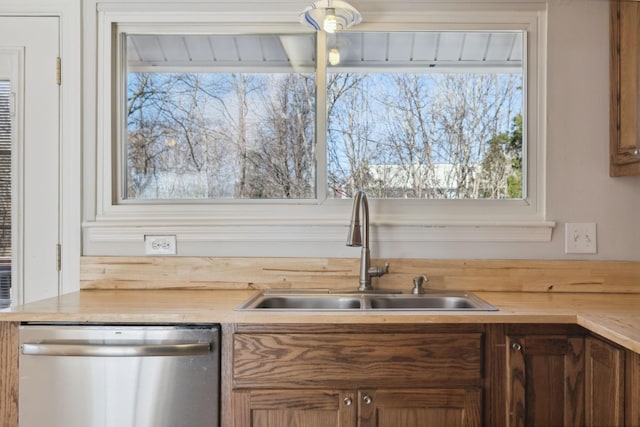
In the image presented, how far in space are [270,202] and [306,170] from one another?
21 cm

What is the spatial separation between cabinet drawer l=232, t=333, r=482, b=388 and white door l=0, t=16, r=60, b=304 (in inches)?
43.3

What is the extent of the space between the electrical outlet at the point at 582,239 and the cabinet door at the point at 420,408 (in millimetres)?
849

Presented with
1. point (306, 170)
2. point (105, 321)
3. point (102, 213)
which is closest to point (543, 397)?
point (306, 170)

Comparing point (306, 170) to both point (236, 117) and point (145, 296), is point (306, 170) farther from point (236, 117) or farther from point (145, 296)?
point (145, 296)

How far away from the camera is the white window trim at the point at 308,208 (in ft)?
5.73

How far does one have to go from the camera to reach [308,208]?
1784 mm

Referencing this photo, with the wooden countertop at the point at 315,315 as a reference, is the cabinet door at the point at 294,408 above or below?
below

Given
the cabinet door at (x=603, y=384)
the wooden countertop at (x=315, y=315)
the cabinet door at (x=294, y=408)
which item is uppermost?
the wooden countertop at (x=315, y=315)

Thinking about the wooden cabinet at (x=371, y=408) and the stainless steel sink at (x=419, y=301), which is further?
the stainless steel sink at (x=419, y=301)

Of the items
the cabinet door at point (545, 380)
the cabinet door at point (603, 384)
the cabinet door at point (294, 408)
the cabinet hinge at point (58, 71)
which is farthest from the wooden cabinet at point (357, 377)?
the cabinet hinge at point (58, 71)

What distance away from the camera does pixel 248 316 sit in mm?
1229

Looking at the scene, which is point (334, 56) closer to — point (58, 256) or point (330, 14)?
point (330, 14)

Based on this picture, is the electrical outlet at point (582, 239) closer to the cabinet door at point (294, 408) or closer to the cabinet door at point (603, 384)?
the cabinet door at point (603, 384)

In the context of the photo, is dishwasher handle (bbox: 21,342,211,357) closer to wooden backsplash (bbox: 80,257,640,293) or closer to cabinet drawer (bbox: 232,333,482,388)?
cabinet drawer (bbox: 232,333,482,388)
